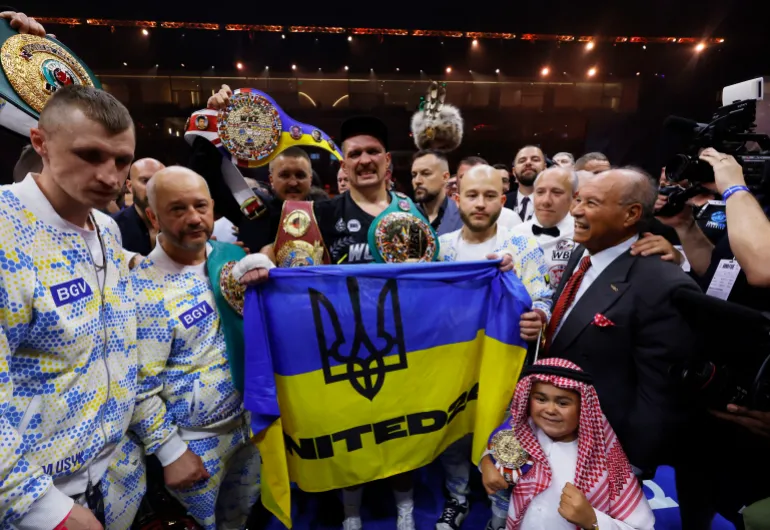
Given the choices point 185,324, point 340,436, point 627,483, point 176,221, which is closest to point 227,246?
point 176,221

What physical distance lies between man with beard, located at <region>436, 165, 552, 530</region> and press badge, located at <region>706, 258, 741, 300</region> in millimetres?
769

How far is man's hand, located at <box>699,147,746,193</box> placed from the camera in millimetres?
1661

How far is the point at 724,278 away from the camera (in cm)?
193

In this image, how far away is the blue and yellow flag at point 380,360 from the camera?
181 centimetres

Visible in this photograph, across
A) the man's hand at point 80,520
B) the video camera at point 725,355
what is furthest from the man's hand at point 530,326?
the man's hand at point 80,520

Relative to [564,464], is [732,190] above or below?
above

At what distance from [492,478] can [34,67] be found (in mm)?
2418

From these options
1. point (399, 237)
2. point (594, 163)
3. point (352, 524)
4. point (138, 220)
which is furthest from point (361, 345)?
point (594, 163)

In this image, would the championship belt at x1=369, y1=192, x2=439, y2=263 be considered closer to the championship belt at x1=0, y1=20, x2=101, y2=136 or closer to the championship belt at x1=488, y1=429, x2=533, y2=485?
the championship belt at x1=488, y1=429, x2=533, y2=485

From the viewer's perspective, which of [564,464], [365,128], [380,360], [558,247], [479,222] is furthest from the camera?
[558,247]

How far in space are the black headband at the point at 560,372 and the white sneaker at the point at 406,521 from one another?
1.13m

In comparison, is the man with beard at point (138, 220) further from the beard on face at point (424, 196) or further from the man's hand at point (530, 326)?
the man's hand at point (530, 326)

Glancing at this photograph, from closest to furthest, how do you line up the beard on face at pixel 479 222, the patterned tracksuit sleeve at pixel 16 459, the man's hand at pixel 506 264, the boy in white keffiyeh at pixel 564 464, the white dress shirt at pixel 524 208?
the patterned tracksuit sleeve at pixel 16 459 < the boy in white keffiyeh at pixel 564 464 < the man's hand at pixel 506 264 < the beard on face at pixel 479 222 < the white dress shirt at pixel 524 208

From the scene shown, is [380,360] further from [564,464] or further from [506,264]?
[564,464]
